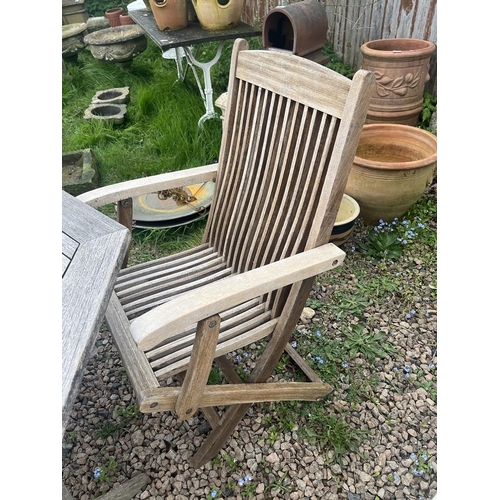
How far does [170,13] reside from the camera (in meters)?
4.02

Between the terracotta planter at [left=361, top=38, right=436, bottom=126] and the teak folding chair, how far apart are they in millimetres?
2029

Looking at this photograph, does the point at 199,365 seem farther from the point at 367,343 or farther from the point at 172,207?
the point at 172,207

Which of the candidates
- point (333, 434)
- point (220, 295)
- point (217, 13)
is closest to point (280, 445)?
point (333, 434)

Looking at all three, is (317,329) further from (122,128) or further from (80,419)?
(122,128)

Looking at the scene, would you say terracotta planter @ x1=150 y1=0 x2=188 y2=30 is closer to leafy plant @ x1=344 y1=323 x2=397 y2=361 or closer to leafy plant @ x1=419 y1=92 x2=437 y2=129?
leafy plant @ x1=419 y1=92 x2=437 y2=129

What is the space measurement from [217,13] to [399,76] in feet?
5.48

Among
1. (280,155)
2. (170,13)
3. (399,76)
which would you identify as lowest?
(280,155)

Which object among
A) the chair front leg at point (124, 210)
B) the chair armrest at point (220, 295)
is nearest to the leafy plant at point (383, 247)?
the chair armrest at point (220, 295)

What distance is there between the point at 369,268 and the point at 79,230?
206cm

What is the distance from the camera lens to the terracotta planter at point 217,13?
3.83 m

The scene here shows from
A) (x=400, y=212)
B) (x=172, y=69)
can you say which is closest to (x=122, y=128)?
(x=172, y=69)

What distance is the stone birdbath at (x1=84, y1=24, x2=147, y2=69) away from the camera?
575 cm

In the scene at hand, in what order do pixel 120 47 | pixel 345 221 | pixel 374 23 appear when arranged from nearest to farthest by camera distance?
pixel 345 221 < pixel 374 23 < pixel 120 47

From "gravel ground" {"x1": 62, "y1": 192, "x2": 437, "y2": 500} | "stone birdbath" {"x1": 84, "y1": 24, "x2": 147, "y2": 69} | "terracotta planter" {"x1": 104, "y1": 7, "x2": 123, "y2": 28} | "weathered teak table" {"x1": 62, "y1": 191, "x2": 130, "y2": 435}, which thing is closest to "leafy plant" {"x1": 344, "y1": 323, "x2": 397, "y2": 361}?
"gravel ground" {"x1": 62, "y1": 192, "x2": 437, "y2": 500}
